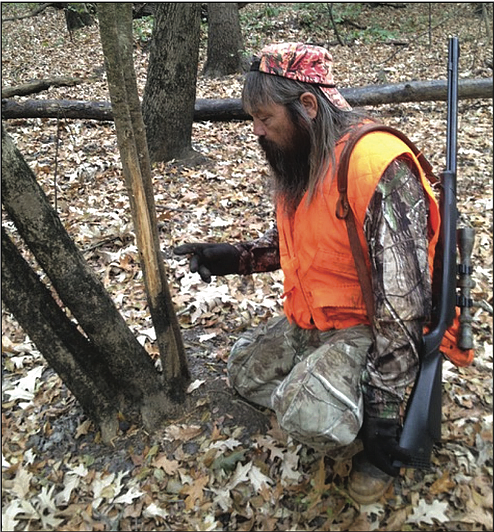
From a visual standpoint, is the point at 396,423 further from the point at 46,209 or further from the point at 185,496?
the point at 46,209

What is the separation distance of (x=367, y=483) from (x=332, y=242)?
124 centimetres

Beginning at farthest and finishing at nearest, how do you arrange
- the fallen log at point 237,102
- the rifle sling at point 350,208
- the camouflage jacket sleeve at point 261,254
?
the fallen log at point 237,102 → the camouflage jacket sleeve at point 261,254 → the rifle sling at point 350,208

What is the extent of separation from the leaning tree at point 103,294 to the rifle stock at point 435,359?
57.1 inches

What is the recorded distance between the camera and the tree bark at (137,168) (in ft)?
7.59

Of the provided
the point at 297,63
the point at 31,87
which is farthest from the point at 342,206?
the point at 31,87

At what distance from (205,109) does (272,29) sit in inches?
320

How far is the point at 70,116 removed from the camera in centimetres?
771

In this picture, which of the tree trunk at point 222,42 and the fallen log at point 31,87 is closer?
the fallen log at point 31,87

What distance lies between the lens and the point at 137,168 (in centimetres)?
254

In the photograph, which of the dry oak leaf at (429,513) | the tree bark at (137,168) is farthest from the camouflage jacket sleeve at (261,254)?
the dry oak leaf at (429,513)

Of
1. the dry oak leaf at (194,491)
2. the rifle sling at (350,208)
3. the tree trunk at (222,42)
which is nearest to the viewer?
the rifle sling at (350,208)

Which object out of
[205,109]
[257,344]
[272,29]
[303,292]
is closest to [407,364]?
[303,292]

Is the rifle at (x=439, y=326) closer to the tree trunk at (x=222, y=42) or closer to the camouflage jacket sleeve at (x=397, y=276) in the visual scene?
the camouflage jacket sleeve at (x=397, y=276)

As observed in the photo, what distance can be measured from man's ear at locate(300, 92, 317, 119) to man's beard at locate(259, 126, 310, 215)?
0.29 ft
